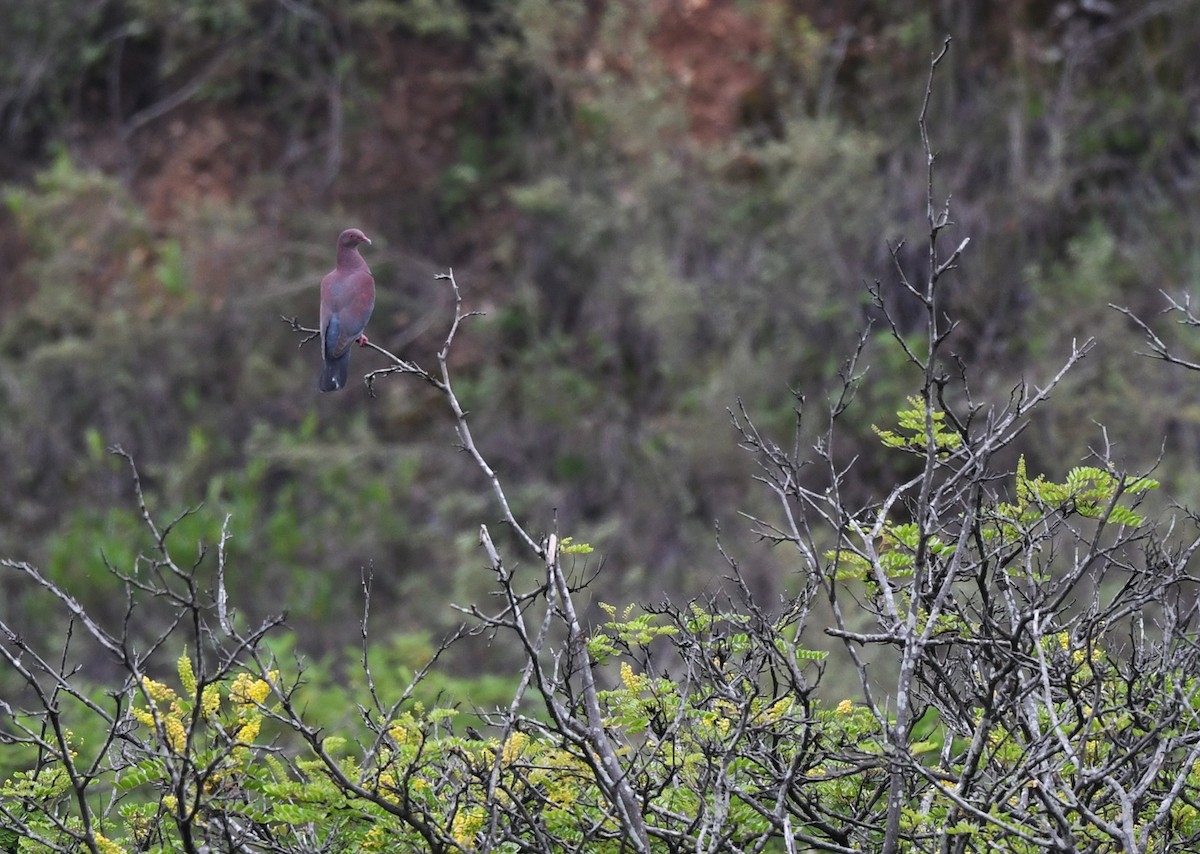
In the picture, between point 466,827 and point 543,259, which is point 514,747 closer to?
point 466,827

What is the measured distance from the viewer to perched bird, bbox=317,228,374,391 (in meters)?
4.05

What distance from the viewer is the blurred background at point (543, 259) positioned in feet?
28.9

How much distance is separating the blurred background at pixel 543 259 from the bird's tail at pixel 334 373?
4.07 metres

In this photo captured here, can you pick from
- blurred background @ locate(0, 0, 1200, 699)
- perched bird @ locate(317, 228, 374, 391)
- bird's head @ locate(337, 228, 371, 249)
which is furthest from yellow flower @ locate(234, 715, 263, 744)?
blurred background @ locate(0, 0, 1200, 699)

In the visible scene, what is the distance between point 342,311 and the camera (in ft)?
13.5

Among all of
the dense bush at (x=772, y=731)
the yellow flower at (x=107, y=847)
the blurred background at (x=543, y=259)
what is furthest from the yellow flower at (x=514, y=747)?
the blurred background at (x=543, y=259)

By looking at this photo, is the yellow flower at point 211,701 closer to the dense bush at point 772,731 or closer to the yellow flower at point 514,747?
the dense bush at point 772,731

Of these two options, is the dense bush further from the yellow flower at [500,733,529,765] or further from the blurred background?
the blurred background

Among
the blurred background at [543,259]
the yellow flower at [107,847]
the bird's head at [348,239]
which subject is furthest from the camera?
the blurred background at [543,259]

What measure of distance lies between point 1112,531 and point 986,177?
11.9 ft

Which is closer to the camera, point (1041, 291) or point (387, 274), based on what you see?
point (1041, 291)

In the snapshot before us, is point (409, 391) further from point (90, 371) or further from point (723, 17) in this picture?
point (723, 17)

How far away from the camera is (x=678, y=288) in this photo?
30.2 feet

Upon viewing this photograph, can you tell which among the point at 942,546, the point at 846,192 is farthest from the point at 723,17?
the point at 942,546
